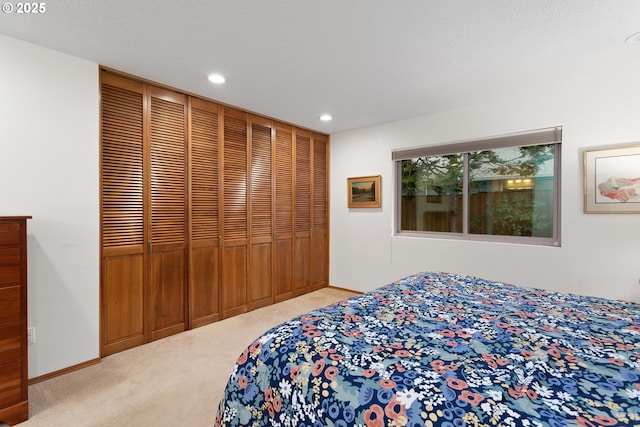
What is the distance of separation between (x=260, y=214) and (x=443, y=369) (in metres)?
→ 3.16

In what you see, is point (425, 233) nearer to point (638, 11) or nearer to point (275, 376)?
point (638, 11)

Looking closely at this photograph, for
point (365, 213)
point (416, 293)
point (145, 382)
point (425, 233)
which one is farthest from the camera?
point (365, 213)

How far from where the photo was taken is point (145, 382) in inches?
88.4

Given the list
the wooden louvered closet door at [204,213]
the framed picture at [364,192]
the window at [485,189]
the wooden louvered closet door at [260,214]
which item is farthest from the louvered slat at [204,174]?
the window at [485,189]

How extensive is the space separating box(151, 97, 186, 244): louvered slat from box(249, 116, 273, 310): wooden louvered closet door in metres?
0.88

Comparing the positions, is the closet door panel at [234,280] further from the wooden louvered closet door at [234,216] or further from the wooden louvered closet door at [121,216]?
the wooden louvered closet door at [121,216]

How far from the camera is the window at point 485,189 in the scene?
127 inches

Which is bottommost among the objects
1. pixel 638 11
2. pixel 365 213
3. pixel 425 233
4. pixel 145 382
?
pixel 145 382

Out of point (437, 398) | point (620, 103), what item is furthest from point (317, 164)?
point (437, 398)

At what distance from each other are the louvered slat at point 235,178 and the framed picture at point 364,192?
1.68 meters

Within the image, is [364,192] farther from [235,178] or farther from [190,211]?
[190,211]

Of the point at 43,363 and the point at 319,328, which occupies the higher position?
the point at 319,328

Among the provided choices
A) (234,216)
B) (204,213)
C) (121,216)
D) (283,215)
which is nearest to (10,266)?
(121,216)

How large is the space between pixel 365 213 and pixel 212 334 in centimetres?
260
